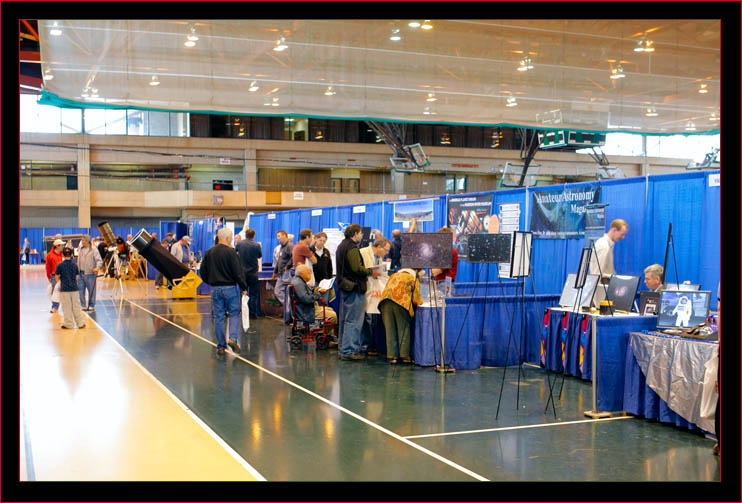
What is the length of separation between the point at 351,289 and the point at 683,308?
4.07m

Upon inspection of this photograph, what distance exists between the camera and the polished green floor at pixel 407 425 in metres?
4.52

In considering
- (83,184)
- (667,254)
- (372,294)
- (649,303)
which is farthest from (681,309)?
(83,184)

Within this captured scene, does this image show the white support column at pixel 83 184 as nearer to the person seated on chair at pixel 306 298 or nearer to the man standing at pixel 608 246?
the person seated on chair at pixel 306 298

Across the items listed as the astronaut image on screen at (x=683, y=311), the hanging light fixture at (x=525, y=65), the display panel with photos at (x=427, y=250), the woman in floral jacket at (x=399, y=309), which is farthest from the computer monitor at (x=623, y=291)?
the hanging light fixture at (x=525, y=65)

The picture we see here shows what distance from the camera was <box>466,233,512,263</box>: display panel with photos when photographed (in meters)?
7.30

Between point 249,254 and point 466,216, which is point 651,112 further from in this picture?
point 249,254

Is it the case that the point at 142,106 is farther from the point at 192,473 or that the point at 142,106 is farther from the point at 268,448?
the point at 268,448

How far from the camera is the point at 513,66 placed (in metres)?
3.80

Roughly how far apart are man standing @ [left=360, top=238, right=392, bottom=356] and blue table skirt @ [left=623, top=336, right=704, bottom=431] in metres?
3.50

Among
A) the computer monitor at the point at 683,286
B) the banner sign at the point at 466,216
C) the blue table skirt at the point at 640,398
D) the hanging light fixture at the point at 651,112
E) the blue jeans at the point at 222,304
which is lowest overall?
the blue table skirt at the point at 640,398

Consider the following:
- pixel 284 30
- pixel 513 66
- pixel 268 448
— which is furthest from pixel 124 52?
pixel 268 448

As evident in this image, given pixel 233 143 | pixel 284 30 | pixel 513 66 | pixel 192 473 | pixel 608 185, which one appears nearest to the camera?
pixel 284 30

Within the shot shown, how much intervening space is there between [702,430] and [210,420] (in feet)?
13.0

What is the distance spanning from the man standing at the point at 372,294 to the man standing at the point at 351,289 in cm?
10
